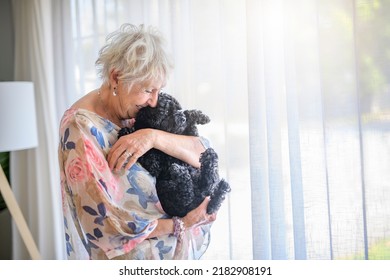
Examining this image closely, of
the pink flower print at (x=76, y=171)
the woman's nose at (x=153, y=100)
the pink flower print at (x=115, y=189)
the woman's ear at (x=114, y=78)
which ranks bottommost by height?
the pink flower print at (x=115, y=189)

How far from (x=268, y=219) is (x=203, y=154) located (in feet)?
1.21

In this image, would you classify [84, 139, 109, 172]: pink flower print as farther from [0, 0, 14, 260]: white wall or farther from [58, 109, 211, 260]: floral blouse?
[0, 0, 14, 260]: white wall

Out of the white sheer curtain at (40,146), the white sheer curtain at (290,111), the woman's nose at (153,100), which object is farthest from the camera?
the white sheer curtain at (40,146)

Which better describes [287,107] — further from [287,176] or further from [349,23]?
[349,23]

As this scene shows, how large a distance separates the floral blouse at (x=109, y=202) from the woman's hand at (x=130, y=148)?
0.02 m

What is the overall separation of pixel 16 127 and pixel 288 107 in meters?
1.12

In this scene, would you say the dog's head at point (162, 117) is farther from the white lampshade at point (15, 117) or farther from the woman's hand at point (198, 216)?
the white lampshade at point (15, 117)

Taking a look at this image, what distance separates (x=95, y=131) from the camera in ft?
5.99

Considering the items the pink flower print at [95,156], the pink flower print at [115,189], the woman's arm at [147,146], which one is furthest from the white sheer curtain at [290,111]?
the pink flower print at [115,189]

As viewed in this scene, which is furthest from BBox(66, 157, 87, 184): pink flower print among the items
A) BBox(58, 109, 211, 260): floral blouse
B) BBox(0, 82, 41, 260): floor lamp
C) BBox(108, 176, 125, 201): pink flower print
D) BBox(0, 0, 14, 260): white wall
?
BBox(0, 0, 14, 260): white wall

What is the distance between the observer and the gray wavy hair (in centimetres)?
182

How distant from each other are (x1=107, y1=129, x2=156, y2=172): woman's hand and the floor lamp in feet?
1.34

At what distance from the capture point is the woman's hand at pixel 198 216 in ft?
6.06
